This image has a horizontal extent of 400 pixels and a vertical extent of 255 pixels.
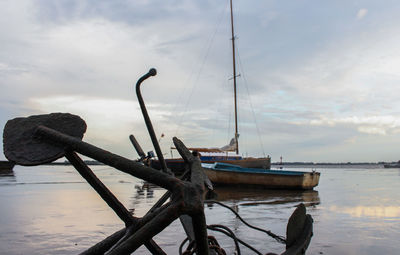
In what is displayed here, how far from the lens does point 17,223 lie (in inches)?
246

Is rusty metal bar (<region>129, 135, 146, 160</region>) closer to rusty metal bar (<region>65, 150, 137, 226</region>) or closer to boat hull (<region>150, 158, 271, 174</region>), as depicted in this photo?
boat hull (<region>150, 158, 271, 174</region>)

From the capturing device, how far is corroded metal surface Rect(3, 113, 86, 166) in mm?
1578

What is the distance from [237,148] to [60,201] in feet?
74.5

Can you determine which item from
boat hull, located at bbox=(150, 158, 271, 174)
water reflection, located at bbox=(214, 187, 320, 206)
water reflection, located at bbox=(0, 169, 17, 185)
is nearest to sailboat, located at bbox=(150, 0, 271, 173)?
boat hull, located at bbox=(150, 158, 271, 174)

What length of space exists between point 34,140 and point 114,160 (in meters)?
0.48

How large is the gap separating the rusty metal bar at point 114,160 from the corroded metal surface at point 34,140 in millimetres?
51

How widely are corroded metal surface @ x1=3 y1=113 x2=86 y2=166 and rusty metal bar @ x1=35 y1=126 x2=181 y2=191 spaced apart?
0.05 m

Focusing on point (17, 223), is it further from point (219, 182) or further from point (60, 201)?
point (219, 182)

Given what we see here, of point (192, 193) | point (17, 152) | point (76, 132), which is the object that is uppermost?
point (76, 132)

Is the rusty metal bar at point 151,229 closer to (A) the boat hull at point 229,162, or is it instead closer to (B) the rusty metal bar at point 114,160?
(B) the rusty metal bar at point 114,160

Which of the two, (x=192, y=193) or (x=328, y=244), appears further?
(x=328, y=244)

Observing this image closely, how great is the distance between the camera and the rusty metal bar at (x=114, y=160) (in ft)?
4.32

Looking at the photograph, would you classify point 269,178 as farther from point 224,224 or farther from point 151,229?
point 151,229

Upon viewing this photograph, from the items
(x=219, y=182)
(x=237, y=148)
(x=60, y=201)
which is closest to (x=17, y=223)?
(x=60, y=201)
